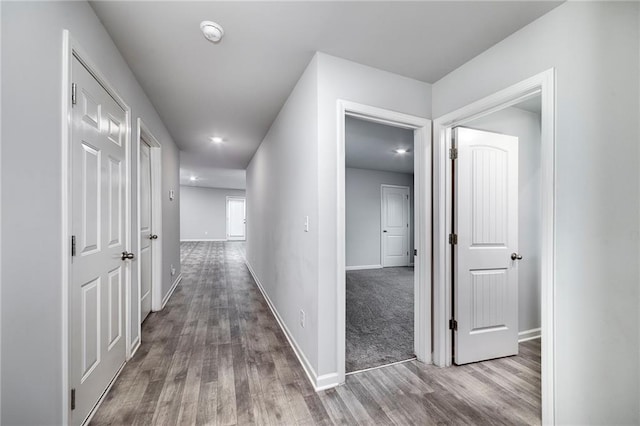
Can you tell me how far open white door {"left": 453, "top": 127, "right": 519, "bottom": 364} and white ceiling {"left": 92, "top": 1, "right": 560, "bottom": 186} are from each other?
735mm

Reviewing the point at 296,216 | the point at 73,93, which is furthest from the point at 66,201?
the point at 296,216

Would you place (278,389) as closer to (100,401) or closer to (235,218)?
(100,401)

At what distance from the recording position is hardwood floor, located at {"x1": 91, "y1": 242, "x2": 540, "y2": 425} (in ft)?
5.02

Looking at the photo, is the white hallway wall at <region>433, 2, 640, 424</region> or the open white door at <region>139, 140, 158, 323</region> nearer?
the white hallway wall at <region>433, 2, 640, 424</region>

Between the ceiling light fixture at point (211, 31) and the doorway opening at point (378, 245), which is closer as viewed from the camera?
the ceiling light fixture at point (211, 31)

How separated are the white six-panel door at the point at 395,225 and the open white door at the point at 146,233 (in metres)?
5.21

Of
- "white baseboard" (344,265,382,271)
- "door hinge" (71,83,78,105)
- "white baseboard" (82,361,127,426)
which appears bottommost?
"white baseboard" (344,265,382,271)

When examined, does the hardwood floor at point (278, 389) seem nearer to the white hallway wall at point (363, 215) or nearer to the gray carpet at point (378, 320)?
the gray carpet at point (378, 320)

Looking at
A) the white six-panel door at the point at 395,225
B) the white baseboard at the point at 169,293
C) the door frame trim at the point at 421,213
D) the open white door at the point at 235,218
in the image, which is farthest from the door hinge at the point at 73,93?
the open white door at the point at 235,218

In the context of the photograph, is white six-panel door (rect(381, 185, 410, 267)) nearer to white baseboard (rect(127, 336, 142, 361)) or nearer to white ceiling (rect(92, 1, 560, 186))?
white ceiling (rect(92, 1, 560, 186))

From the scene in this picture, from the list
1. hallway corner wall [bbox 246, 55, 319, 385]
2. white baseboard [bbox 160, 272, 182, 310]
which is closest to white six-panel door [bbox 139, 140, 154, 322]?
white baseboard [bbox 160, 272, 182, 310]

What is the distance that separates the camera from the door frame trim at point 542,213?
4.54ft

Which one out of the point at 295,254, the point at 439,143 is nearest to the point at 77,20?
the point at 295,254

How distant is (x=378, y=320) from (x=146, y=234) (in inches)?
118
